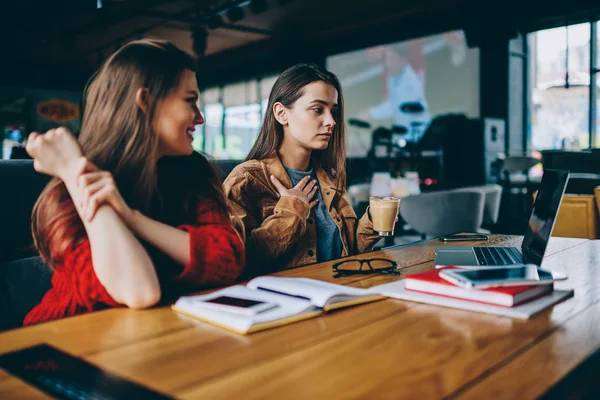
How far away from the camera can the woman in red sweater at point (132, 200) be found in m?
1.13

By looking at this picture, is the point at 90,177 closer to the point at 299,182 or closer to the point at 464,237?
the point at 299,182

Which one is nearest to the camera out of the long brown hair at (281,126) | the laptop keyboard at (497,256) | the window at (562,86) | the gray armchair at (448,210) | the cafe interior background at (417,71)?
the laptop keyboard at (497,256)

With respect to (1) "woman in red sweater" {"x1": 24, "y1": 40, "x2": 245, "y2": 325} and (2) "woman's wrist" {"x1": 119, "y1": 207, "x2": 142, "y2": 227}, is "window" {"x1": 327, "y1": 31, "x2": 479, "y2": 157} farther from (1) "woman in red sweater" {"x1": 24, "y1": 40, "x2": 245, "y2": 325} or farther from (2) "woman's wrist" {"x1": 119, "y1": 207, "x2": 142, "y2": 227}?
(2) "woman's wrist" {"x1": 119, "y1": 207, "x2": 142, "y2": 227}

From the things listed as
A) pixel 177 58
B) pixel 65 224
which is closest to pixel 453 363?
pixel 65 224

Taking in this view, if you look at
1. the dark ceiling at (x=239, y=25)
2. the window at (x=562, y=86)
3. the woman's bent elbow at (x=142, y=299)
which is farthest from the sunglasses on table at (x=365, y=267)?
the dark ceiling at (x=239, y=25)

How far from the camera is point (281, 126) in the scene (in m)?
2.20

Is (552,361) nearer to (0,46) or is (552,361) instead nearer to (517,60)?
(517,60)

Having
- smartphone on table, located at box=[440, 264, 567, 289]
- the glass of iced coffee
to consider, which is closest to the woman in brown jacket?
the glass of iced coffee

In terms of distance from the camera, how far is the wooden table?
72 centimetres

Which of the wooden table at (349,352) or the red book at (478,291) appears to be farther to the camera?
the red book at (478,291)

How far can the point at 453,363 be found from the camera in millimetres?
807

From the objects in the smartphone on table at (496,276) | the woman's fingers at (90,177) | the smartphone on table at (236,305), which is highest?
the woman's fingers at (90,177)

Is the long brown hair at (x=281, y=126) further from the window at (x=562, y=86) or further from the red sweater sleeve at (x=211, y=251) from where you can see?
the window at (x=562, y=86)

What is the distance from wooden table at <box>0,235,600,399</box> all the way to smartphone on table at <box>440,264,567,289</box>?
0.06 meters
